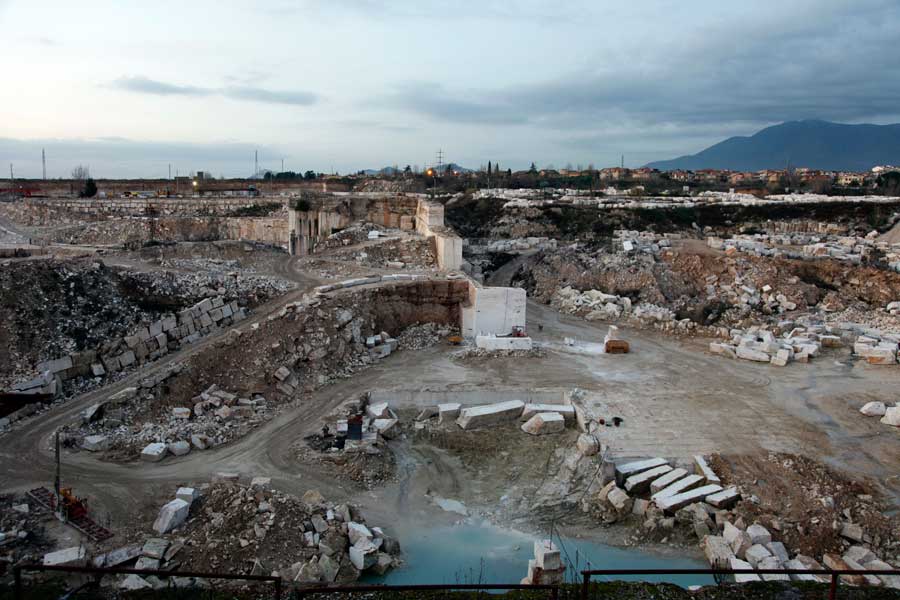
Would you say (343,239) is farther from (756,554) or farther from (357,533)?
(756,554)

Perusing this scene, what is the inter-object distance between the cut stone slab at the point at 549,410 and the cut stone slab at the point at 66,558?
922 centimetres

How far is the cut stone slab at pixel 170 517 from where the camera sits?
396 inches

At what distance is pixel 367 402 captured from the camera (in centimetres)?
1595

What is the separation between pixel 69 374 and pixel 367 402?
6.92 meters

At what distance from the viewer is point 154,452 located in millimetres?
12375

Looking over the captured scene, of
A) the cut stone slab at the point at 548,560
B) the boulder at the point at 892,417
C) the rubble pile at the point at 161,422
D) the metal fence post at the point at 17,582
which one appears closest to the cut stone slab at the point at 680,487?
the cut stone slab at the point at 548,560

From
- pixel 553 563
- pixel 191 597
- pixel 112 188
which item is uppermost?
pixel 112 188

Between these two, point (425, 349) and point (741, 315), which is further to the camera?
point (741, 315)

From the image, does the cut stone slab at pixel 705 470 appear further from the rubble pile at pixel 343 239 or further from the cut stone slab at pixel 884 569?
the rubble pile at pixel 343 239

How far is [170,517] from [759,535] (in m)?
9.48

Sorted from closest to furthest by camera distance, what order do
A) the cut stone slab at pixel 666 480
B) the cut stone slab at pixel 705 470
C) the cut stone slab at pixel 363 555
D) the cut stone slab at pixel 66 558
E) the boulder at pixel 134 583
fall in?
the boulder at pixel 134 583 → the cut stone slab at pixel 66 558 → the cut stone slab at pixel 363 555 → the cut stone slab at pixel 666 480 → the cut stone slab at pixel 705 470

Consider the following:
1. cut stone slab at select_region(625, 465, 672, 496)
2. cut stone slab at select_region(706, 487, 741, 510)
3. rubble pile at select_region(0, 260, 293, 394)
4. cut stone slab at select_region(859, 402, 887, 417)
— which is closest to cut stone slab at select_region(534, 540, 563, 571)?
cut stone slab at select_region(625, 465, 672, 496)

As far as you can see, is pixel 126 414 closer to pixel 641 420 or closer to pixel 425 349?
pixel 425 349

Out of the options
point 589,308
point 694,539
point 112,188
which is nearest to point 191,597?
point 694,539
